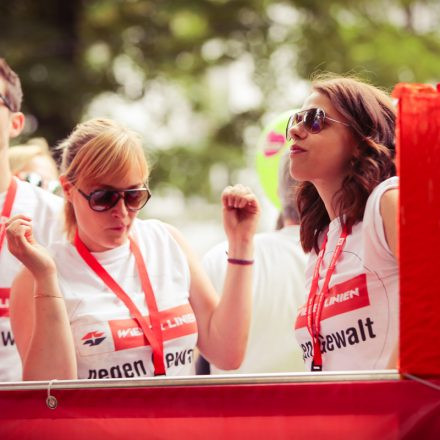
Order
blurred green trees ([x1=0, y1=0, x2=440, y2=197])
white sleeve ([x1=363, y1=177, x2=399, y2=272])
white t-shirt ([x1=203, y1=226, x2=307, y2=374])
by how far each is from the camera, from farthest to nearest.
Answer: blurred green trees ([x1=0, y1=0, x2=440, y2=197])
white t-shirt ([x1=203, y1=226, x2=307, y2=374])
white sleeve ([x1=363, y1=177, x2=399, y2=272])

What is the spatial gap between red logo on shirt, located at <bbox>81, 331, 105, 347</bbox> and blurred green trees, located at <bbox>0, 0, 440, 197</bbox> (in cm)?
885

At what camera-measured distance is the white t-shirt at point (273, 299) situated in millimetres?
3762

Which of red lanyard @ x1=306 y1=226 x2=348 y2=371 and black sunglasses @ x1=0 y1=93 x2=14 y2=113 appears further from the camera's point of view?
black sunglasses @ x1=0 y1=93 x2=14 y2=113

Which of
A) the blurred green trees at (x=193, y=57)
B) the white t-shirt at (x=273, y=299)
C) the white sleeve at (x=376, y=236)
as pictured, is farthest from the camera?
the blurred green trees at (x=193, y=57)

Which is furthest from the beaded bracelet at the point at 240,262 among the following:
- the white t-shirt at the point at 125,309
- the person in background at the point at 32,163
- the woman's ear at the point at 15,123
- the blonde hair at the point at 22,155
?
the blonde hair at the point at 22,155

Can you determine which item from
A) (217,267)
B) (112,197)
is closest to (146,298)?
(112,197)

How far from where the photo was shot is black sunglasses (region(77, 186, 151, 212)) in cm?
299

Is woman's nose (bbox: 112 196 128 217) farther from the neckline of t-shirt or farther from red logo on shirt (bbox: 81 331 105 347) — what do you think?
red logo on shirt (bbox: 81 331 105 347)

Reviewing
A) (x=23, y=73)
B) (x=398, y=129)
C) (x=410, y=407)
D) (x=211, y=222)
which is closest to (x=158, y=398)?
(x=410, y=407)

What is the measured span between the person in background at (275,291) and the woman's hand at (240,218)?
0.61 m

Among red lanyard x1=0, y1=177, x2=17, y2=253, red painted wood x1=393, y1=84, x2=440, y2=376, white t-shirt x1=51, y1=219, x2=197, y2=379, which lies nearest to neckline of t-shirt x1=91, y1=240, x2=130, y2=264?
white t-shirt x1=51, y1=219, x2=197, y2=379

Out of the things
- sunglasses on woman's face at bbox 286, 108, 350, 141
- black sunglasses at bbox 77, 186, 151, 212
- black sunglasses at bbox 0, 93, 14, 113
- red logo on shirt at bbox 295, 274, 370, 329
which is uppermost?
black sunglasses at bbox 0, 93, 14, 113

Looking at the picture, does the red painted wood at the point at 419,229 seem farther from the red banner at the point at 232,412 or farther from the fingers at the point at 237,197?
the fingers at the point at 237,197

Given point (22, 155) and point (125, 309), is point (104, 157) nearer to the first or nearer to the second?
point (125, 309)
